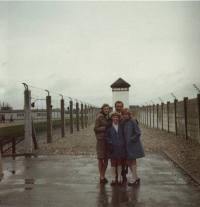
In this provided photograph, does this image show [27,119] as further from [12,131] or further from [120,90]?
[120,90]

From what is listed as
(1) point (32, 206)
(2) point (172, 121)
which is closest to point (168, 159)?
(1) point (32, 206)

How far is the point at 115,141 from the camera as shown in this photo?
19.4ft

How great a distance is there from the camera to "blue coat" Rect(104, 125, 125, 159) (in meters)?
5.86

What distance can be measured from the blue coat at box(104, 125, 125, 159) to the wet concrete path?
1.90 feet

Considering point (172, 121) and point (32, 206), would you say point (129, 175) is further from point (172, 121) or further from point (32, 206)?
point (172, 121)

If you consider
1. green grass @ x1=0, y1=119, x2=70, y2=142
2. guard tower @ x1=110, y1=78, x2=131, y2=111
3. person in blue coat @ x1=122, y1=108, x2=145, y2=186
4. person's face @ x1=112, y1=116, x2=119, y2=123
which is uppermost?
guard tower @ x1=110, y1=78, x2=131, y2=111

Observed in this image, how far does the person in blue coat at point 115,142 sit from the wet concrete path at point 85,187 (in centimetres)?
41

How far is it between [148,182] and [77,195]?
5.18 ft

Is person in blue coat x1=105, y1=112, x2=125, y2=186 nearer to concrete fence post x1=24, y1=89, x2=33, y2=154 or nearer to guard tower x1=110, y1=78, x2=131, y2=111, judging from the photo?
concrete fence post x1=24, y1=89, x2=33, y2=154

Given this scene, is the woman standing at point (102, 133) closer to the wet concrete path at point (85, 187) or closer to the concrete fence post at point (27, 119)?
the wet concrete path at point (85, 187)

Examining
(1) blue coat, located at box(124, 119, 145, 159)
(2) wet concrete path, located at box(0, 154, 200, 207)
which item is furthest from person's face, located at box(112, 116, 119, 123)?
(2) wet concrete path, located at box(0, 154, 200, 207)

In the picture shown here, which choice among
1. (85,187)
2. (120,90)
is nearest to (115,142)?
(85,187)

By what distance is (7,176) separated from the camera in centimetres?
657

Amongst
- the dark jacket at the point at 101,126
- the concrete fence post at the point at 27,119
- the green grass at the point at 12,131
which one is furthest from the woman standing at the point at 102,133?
the green grass at the point at 12,131
